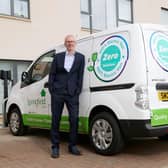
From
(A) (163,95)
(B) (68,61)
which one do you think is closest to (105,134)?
(A) (163,95)

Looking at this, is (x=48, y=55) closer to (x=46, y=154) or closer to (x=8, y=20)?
(x=46, y=154)

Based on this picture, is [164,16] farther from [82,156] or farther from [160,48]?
[82,156]

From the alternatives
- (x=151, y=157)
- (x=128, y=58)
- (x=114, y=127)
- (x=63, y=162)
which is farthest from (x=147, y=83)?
(x=63, y=162)

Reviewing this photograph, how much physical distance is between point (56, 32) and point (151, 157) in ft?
31.1

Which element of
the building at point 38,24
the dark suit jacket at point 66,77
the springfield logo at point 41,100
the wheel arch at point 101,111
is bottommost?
the wheel arch at point 101,111

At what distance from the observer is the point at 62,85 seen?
688 centimetres

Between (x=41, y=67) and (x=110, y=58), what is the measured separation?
2.29 meters

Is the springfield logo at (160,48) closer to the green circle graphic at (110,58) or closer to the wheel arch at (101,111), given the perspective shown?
the green circle graphic at (110,58)

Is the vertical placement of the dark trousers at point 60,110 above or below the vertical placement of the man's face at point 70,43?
below

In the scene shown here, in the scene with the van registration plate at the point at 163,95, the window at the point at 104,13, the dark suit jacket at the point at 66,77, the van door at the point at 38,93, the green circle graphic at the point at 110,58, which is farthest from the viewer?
the window at the point at 104,13

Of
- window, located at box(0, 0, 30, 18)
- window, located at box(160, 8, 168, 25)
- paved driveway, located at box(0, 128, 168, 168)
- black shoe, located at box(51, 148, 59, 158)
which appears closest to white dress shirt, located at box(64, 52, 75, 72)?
black shoe, located at box(51, 148, 59, 158)

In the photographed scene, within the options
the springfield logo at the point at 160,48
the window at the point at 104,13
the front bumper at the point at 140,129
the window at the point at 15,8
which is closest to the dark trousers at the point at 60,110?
the front bumper at the point at 140,129

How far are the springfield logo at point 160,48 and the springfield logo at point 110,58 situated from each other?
460 mm

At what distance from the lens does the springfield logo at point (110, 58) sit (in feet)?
21.5
